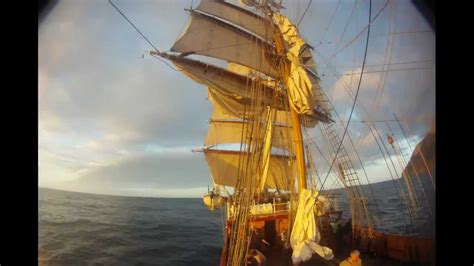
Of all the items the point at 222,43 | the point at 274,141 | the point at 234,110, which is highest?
the point at 222,43

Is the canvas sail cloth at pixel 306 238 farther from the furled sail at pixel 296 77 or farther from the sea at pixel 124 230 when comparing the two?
the furled sail at pixel 296 77

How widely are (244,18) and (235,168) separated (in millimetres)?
974

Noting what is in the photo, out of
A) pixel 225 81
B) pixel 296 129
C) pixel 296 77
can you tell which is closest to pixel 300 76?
pixel 296 77

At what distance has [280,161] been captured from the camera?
2410mm

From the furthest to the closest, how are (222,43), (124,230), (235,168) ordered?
(222,43) < (235,168) < (124,230)

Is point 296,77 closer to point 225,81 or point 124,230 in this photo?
point 225,81

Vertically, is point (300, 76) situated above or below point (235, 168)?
above

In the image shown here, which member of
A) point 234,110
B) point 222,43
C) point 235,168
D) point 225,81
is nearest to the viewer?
point 235,168

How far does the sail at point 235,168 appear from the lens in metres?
2.21

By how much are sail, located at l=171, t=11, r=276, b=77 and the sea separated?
0.93 meters

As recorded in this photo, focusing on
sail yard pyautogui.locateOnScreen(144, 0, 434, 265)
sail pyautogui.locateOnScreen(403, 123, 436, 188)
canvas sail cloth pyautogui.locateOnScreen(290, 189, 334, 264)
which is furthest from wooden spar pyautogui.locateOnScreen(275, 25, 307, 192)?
sail pyautogui.locateOnScreen(403, 123, 436, 188)

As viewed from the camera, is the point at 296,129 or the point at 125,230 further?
the point at 296,129
